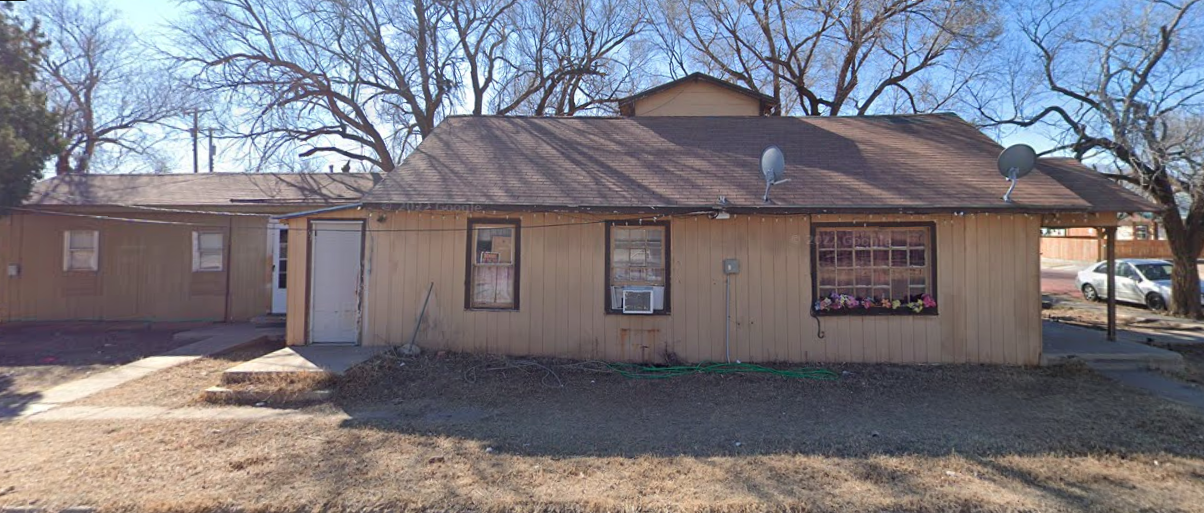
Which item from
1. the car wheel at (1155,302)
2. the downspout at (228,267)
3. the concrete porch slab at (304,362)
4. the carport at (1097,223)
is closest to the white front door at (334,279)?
the concrete porch slab at (304,362)

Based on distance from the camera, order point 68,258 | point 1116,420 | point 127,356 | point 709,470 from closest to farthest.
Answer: point 709,470 → point 1116,420 → point 127,356 → point 68,258

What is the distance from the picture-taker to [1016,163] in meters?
8.02

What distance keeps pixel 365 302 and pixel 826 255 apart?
686cm

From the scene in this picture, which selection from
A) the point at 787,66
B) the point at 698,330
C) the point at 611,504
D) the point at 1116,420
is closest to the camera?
the point at 611,504

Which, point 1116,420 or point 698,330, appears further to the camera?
point 698,330

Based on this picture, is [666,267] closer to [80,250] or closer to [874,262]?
[874,262]

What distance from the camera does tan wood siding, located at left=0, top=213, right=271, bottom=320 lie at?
1218 cm

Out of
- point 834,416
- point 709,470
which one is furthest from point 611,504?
Answer: point 834,416

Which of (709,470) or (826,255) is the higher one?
(826,255)

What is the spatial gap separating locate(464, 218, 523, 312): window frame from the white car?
48.2 ft

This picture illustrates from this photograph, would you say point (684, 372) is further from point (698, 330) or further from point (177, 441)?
point (177, 441)

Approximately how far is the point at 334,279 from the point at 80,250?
7942 millimetres

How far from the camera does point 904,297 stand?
824 centimetres

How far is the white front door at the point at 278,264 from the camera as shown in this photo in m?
11.7
